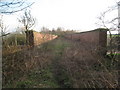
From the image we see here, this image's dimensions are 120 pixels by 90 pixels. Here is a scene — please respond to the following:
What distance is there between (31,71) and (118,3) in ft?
21.2

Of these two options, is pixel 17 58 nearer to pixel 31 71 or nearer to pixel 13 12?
pixel 31 71

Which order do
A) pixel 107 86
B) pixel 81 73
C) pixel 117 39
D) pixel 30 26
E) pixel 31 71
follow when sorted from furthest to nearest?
pixel 30 26, pixel 117 39, pixel 31 71, pixel 81 73, pixel 107 86

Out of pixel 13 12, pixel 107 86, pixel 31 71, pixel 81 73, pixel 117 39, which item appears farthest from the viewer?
pixel 117 39

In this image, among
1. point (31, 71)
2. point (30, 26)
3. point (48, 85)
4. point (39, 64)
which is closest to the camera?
point (48, 85)

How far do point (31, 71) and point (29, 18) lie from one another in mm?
8532

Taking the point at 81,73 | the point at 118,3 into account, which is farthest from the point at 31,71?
the point at 118,3

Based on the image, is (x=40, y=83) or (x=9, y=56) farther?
(x=9, y=56)

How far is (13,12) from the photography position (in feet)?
8.57

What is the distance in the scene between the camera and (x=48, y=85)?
4977 mm

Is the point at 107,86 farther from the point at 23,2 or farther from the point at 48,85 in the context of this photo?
the point at 23,2

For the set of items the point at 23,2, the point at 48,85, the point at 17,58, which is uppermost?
the point at 23,2

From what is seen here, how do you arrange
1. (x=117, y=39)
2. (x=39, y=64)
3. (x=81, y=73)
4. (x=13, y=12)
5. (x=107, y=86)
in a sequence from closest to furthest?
(x=13, y=12) < (x=107, y=86) < (x=81, y=73) < (x=39, y=64) < (x=117, y=39)

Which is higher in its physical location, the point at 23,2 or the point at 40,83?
the point at 23,2

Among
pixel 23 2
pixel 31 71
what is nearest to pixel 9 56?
pixel 31 71
